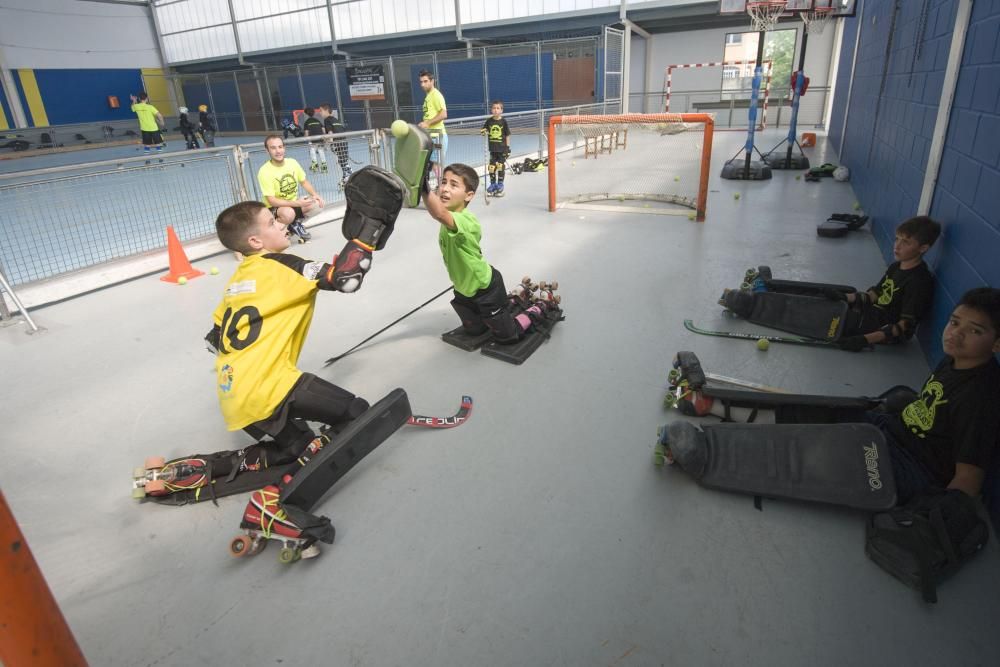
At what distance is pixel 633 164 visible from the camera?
11.6 metres

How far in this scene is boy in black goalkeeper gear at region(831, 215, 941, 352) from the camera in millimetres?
3336

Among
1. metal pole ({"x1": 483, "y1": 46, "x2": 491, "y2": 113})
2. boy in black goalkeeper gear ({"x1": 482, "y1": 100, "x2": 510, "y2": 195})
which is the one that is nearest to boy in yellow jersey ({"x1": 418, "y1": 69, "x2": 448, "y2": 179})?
boy in black goalkeeper gear ({"x1": 482, "y1": 100, "x2": 510, "y2": 195})

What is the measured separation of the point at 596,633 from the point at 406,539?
827 mm

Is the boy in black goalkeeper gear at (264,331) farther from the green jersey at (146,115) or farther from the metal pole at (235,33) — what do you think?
the metal pole at (235,33)

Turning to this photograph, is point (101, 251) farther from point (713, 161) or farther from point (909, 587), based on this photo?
point (713, 161)

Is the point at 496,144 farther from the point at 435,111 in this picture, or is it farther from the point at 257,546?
the point at 257,546

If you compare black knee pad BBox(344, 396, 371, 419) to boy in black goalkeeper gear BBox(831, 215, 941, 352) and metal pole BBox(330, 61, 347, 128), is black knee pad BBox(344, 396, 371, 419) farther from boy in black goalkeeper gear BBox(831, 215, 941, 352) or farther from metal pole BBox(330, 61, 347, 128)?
metal pole BBox(330, 61, 347, 128)

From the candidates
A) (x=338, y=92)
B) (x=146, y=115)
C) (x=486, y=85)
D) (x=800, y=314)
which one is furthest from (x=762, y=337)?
(x=338, y=92)

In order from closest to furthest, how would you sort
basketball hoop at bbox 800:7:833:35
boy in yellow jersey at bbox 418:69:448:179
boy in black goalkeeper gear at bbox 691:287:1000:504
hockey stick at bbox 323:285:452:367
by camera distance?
boy in black goalkeeper gear at bbox 691:287:1000:504 < hockey stick at bbox 323:285:452:367 < boy in yellow jersey at bbox 418:69:448:179 < basketball hoop at bbox 800:7:833:35

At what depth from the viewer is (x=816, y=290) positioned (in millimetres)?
4008

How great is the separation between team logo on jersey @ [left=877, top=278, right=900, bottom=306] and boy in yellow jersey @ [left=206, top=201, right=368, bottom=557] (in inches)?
136

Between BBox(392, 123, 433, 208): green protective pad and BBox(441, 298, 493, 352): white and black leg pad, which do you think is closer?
BBox(392, 123, 433, 208): green protective pad

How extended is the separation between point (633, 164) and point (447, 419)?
10090 mm

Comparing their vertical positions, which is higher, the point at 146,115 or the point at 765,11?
the point at 765,11
